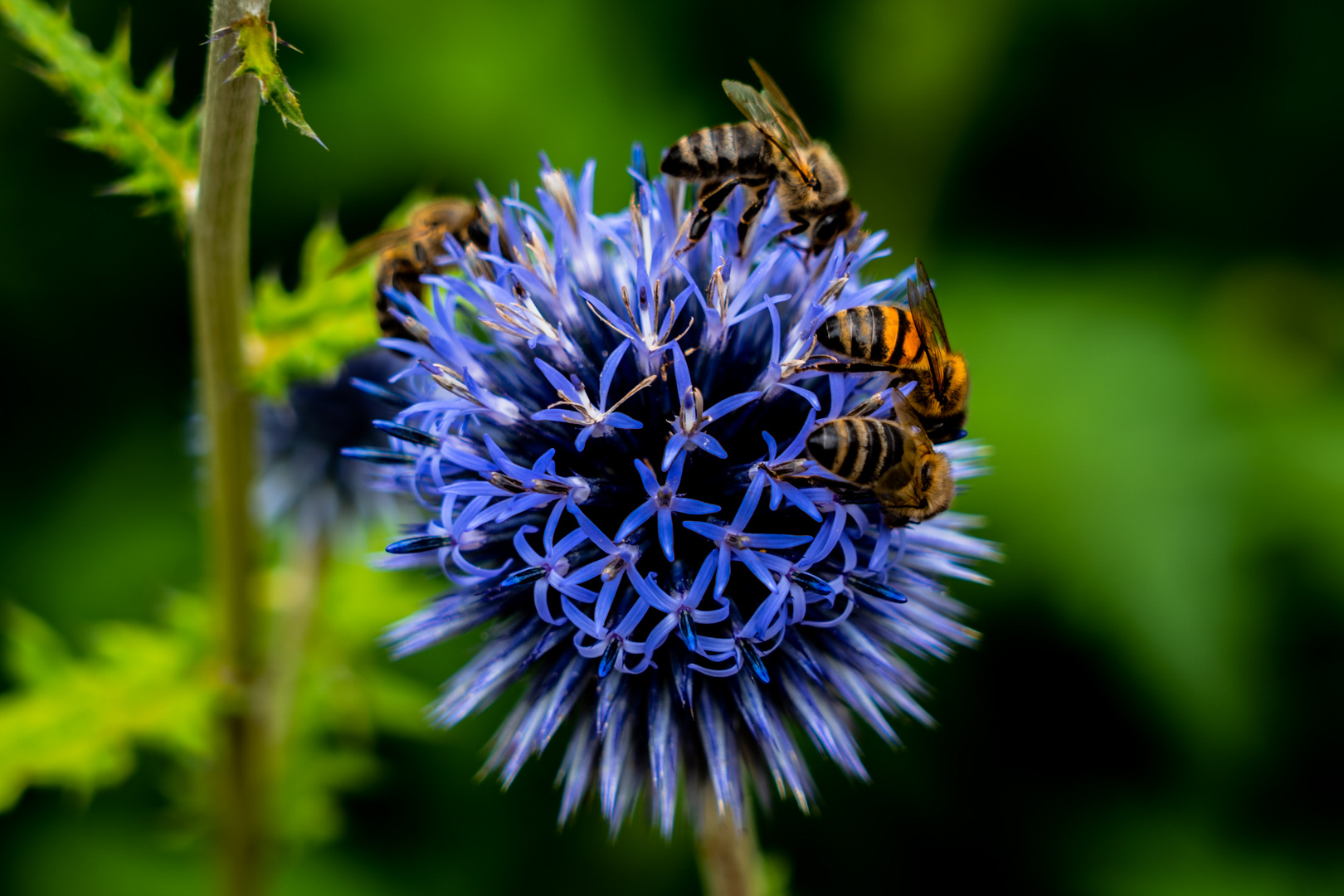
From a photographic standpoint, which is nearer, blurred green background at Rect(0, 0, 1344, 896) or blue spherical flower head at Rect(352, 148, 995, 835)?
blue spherical flower head at Rect(352, 148, 995, 835)

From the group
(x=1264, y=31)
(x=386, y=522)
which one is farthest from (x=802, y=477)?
(x=1264, y=31)

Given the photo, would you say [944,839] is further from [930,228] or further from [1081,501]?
[930,228]

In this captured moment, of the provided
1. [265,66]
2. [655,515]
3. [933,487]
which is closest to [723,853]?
[655,515]

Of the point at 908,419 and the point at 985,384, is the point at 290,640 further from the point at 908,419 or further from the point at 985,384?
the point at 985,384

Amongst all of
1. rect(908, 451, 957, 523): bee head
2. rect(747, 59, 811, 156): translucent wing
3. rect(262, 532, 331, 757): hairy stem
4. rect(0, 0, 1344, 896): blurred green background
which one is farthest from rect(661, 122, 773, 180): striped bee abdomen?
rect(0, 0, 1344, 896): blurred green background

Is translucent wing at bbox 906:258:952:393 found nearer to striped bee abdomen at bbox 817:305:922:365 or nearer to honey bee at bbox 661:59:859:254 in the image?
striped bee abdomen at bbox 817:305:922:365

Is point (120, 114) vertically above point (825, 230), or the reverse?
point (120, 114)
